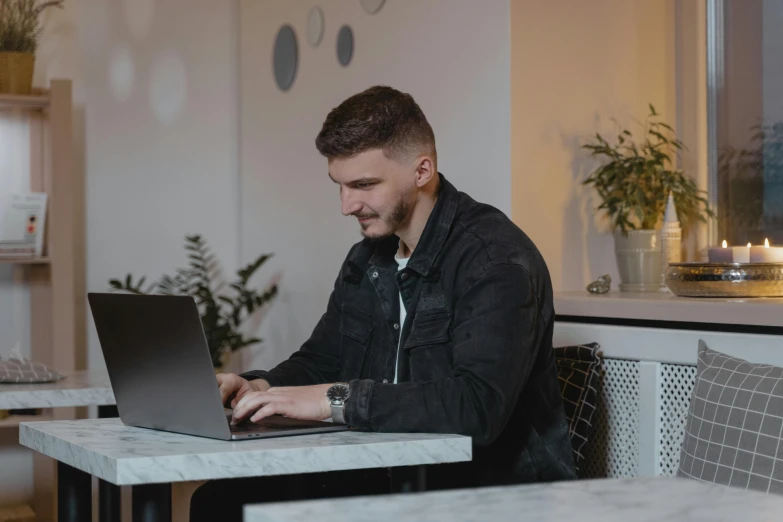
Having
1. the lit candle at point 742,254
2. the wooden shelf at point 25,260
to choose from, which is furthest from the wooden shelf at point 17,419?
the lit candle at point 742,254

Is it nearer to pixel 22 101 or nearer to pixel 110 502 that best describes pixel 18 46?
pixel 22 101

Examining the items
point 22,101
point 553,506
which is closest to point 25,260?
point 22,101

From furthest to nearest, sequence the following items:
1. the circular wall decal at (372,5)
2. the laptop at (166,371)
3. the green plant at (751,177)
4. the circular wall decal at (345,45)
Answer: the circular wall decal at (345,45)
the circular wall decal at (372,5)
the green plant at (751,177)
the laptop at (166,371)

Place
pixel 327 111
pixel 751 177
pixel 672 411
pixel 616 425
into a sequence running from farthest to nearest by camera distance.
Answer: pixel 327 111 → pixel 751 177 → pixel 616 425 → pixel 672 411

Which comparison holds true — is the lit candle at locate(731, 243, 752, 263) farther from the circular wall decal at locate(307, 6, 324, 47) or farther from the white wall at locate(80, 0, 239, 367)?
the white wall at locate(80, 0, 239, 367)

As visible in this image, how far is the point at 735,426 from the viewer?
1.91 m

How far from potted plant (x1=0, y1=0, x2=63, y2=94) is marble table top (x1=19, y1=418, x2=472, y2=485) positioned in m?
2.58

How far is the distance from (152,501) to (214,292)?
3.22m

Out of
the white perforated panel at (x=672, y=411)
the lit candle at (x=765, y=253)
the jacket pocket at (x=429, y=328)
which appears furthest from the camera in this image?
the lit candle at (x=765, y=253)

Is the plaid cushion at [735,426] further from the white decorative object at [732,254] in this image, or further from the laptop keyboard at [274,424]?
the laptop keyboard at [274,424]

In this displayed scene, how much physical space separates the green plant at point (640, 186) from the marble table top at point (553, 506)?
1744 mm

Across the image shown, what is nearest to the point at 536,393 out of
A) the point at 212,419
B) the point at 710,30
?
the point at 212,419

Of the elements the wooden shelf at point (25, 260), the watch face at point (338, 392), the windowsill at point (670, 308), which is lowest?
the watch face at point (338, 392)

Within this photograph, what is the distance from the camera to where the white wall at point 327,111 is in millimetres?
2998
